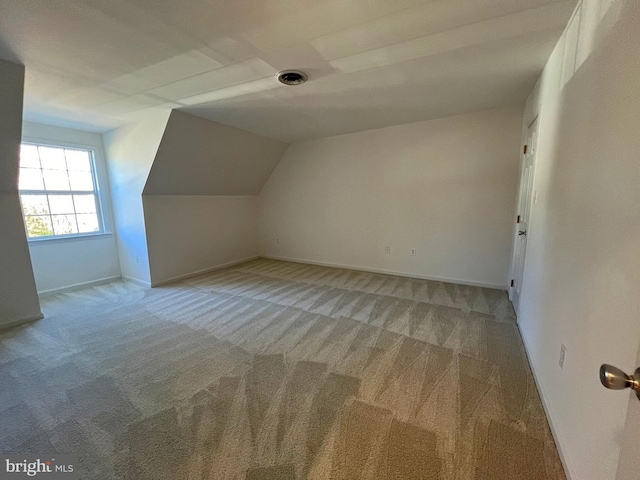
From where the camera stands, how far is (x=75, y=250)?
3.98 meters

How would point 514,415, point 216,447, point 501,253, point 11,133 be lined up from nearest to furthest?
point 216,447
point 514,415
point 11,133
point 501,253

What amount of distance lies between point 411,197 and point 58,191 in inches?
206

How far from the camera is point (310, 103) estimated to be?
9.77 feet

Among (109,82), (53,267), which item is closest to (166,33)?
(109,82)

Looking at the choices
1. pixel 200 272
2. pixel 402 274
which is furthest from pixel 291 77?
pixel 200 272

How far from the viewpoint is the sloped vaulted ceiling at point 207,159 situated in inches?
136

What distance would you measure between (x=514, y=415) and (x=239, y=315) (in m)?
2.52

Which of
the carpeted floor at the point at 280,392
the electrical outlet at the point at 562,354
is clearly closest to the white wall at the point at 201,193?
the carpeted floor at the point at 280,392

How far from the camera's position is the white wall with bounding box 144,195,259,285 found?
405 centimetres

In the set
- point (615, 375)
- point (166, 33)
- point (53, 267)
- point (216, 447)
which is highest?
point (166, 33)

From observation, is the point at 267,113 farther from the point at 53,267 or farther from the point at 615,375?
the point at 53,267

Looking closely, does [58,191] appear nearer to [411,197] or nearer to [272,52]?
[272,52]

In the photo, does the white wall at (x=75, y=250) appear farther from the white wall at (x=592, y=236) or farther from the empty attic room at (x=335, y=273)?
the white wall at (x=592, y=236)

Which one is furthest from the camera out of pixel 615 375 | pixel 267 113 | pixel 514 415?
pixel 267 113
